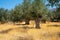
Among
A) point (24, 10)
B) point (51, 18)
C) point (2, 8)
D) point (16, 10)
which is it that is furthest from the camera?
point (51, 18)

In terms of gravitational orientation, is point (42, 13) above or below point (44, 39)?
above

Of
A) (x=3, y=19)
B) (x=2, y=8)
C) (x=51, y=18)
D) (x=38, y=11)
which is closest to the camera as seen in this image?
(x=38, y=11)

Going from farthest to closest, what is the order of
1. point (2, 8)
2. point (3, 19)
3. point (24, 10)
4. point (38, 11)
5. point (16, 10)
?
point (2, 8)
point (3, 19)
point (16, 10)
point (24, 10)
point (38, 11)

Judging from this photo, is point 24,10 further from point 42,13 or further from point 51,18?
point 51,18

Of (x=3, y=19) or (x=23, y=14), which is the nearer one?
(x=23, y=14)

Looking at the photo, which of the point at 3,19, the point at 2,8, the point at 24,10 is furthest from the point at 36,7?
the point at 2,8

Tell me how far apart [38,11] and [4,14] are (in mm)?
54664

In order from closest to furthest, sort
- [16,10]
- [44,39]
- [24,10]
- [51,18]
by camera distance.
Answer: [44,39], [24,10], [16,10], [51,18]

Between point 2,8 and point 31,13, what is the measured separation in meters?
57.4

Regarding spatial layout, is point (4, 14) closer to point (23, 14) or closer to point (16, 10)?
point (16, 10)

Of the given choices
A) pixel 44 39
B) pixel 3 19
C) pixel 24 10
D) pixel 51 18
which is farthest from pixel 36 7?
pixel 51 18

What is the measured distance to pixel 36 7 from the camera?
37.1m

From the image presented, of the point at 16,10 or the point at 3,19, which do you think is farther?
the point at 3,19

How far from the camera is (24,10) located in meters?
60.6
